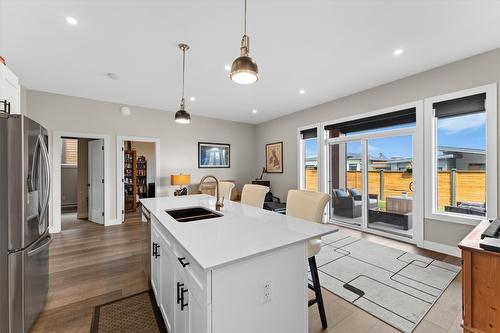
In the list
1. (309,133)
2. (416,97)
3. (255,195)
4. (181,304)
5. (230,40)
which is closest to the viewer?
(181,304)

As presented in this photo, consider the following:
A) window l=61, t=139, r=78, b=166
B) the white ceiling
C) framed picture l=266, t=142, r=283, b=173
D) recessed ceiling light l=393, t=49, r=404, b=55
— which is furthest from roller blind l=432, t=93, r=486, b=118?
window l=61, t=139, r=78, b=166

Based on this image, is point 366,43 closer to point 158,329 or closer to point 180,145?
point 158,329

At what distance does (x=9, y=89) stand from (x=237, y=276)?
8.12 feet

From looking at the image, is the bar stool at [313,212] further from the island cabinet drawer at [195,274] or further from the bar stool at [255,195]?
the island cabinet drawer at [195,274]

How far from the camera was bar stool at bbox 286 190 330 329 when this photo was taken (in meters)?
1.71

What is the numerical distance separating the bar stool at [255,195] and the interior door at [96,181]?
3.87m

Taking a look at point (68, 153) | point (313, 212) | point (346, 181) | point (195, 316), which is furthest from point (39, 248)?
point (68, 153)

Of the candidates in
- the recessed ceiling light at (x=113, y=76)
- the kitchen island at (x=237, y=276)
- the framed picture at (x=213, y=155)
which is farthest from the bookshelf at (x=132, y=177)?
the kitchen island at (x=237, y=276)

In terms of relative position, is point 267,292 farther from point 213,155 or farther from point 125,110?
point 213,155

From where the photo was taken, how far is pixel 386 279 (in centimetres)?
246

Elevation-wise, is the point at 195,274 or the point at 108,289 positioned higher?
the point at 195,274

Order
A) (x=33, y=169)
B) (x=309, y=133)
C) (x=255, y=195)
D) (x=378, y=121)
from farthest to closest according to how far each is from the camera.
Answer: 1. (x=309, y=133)
2. (x=378, y=121)
3. (x=255, y=195)
4. (x=33, y=169)

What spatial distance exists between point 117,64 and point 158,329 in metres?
3.37

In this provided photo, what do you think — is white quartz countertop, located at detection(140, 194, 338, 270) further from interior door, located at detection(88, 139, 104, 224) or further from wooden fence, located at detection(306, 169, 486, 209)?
interior door, located at detection(88, 139, 104, 224)
